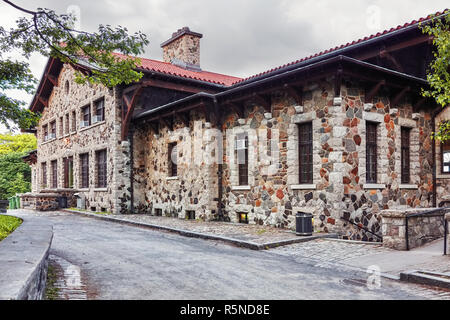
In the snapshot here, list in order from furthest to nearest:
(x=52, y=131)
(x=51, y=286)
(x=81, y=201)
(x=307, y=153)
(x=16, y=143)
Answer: (x=16, y=143) < (x=52, y=131) < (x=81, y=201) < (x=307, y=153) < (x=51, y=286)

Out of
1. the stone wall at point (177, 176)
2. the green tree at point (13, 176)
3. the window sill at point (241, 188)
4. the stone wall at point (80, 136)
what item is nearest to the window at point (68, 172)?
the stone wall at point (80, 136)

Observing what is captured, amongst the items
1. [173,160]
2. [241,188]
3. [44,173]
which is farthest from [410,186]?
[44,173]

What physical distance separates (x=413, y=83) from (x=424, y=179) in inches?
125

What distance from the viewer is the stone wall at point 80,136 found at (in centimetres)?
1760

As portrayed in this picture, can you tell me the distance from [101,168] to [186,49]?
774cm

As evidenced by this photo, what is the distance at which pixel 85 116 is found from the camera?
68.3 ft

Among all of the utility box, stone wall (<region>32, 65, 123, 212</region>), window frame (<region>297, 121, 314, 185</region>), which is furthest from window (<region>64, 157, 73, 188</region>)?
window frame (<region>297, 121, 314, 185</region>)

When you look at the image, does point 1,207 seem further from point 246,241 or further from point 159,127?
point 246,241

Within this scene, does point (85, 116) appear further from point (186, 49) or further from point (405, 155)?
point (405, 155)

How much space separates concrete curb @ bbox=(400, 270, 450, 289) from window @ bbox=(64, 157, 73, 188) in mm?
19657

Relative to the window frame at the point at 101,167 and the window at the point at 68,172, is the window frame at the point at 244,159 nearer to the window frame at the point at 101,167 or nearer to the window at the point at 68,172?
the window frame at the point at 101,167

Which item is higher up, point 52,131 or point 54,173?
point 52,131

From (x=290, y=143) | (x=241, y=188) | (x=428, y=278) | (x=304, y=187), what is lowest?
(x=428, y=278)
